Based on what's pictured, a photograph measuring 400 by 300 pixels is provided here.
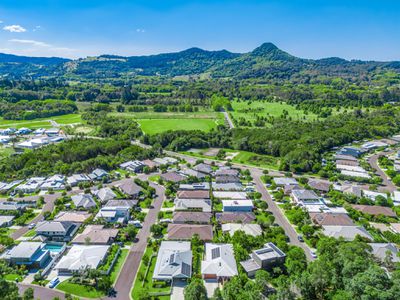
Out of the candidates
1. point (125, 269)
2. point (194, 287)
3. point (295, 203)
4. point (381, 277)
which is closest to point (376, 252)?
point (381, 277)

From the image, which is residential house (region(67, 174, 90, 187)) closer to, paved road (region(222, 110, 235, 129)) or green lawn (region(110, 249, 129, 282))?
green lawn (region(110, 249, 129, 282))

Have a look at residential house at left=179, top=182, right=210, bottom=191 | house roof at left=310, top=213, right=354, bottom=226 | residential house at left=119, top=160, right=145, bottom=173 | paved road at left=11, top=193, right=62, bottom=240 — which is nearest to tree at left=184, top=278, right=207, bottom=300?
house roof at left=310, top=213, right=354, bottom=226

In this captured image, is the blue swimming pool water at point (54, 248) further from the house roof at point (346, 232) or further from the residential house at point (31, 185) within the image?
the house roof at point (346, 232)

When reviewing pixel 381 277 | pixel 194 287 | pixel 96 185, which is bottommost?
pixel 96 185

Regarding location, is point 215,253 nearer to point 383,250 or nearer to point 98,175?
point 383,250

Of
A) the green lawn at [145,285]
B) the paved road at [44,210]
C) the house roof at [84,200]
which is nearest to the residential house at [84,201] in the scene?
the house roof at [84,200]

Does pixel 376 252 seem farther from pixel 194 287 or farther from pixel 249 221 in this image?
pixel 194 287
